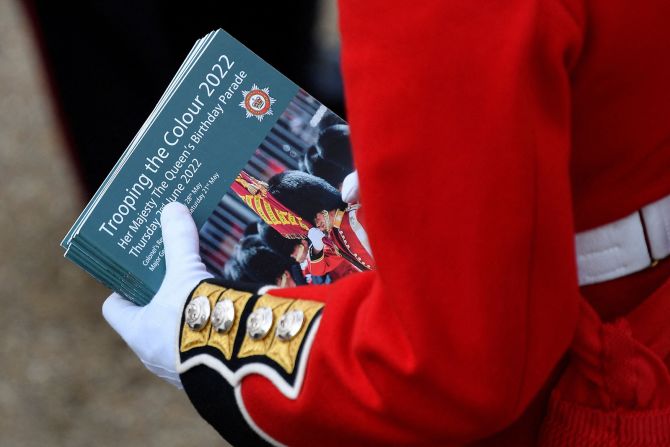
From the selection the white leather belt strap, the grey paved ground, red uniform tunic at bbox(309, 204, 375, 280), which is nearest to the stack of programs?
red uniform tunic at bbox(309, 204, 375, 280)

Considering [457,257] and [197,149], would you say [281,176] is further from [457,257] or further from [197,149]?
[457,257]

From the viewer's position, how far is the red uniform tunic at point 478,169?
0.76m

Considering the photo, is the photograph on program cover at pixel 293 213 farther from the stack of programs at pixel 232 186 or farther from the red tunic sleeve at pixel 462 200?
the red tunic sleeve at pixel 462 200

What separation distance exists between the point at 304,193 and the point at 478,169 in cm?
40

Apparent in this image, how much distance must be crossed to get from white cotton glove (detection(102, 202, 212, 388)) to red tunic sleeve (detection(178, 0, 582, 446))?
0.30 m

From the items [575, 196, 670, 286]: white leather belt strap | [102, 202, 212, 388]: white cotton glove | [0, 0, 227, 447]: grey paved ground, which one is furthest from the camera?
[0, 0, 227, 447]: grey paved ground

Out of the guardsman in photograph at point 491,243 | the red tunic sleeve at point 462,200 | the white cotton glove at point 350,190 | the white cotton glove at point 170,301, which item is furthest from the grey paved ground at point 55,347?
the red tunic sleeve at point 462,200

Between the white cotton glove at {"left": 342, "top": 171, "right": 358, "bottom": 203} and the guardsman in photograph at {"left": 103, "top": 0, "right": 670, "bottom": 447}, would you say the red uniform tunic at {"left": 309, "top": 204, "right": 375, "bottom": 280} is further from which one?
the guardsman in photograph at {"left": 103, "top": 0, "right": 670, "bottom": 447}

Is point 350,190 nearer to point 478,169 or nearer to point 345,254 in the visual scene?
point 345,254

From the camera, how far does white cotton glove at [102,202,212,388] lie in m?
1.10

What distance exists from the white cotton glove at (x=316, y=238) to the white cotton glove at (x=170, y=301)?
0.12 metres

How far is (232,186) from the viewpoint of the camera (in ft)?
3.79

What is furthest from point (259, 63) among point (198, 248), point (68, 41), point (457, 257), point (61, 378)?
point (61, 378)

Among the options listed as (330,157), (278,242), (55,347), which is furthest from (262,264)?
(55,347)
